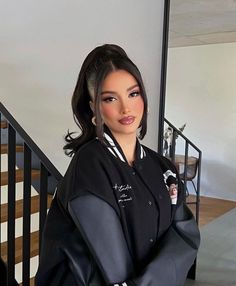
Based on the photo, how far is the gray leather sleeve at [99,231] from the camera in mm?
834

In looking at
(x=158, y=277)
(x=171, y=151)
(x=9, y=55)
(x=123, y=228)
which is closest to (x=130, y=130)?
(x=123, y=228)

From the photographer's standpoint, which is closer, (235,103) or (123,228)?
(123,228)

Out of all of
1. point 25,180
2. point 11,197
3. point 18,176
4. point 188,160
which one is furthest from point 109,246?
point 188,160

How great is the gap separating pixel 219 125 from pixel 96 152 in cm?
282

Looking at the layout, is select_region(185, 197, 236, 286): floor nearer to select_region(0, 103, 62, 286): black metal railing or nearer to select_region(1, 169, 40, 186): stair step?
select_region(1, 169, 40, 186): stair step

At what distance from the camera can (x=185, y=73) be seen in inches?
138

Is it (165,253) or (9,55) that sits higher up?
(9,55)

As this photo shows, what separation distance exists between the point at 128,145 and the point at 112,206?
19 centimetres

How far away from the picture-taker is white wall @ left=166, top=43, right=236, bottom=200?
345cm

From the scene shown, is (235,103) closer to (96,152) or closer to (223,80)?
(223,80)

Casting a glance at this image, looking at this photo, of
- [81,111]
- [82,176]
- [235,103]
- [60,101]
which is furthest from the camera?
[235,103]

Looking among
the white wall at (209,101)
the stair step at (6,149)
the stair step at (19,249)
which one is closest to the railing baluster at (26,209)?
the stair step at (19,249)

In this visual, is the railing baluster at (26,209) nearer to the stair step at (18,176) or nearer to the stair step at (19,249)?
the stair step at (19,249)

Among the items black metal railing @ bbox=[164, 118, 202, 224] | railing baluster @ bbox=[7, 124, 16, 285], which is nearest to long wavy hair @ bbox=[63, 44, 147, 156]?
railing baluster @ bbox=[7, 124, 16, 285]
